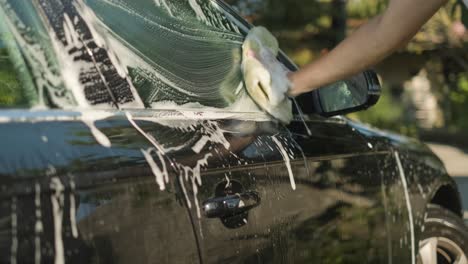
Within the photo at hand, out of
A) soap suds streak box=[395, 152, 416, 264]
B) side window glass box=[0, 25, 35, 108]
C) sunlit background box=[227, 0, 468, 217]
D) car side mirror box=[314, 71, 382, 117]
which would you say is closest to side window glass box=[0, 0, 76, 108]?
side window glass box=[0, 25, 35, 108]

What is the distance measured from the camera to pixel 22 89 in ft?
6.01

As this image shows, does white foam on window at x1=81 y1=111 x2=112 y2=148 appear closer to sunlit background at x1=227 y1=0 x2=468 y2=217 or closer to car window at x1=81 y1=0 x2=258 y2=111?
car window at x1=81 y1=0 x2=258 y2=111

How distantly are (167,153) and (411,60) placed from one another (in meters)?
16.2

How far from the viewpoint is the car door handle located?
6.71 ft

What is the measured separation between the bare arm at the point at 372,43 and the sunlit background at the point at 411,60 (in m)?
2.69

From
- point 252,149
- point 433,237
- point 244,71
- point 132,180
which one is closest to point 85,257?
point 132,180

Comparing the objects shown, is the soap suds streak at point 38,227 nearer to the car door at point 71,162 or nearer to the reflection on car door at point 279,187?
the car door at point 71,162

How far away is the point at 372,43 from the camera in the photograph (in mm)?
2492

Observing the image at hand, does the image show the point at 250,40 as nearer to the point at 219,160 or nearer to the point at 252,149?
the point at 252,149

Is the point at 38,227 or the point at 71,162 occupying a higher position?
the point at 71,162

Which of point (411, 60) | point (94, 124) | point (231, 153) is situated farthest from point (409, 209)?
point (411, 60)

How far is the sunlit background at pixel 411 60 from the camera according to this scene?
855 cm

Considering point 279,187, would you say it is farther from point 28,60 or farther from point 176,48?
point 28,60

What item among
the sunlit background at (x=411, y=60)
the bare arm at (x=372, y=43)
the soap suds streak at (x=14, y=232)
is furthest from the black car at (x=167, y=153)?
the sunlit background at (x=411, y=60)
